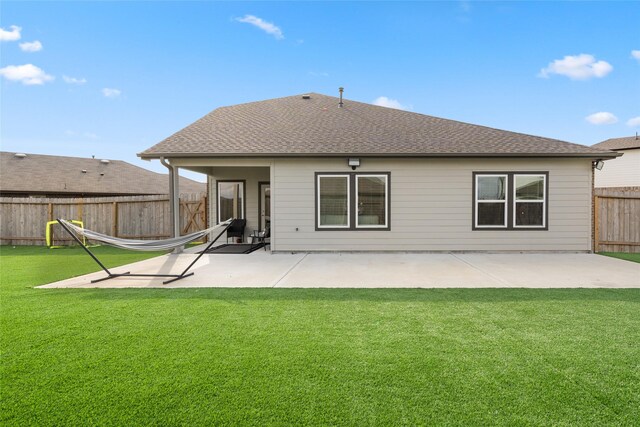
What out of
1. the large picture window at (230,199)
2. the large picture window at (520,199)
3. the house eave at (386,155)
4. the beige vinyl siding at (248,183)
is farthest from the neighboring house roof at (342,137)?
the large picture window at (230,199)

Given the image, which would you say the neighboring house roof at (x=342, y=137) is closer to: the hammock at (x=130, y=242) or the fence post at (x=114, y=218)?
the hammock at (x=130, y=242)

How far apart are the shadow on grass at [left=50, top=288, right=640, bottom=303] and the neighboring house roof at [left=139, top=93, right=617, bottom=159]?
4866 millimetres

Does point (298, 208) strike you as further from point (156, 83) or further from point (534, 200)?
point (156, 83)

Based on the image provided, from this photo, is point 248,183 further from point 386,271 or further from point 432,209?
point 386,271

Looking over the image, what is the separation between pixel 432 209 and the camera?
9.87m

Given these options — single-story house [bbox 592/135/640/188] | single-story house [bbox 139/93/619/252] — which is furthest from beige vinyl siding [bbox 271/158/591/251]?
single-story house [bbox 592/135/640/188]

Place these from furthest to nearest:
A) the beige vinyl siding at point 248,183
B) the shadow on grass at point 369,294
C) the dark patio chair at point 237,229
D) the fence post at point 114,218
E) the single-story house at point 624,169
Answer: the single-story house at point 624,169
the fence post at point 114,218
the beige vinyl siding at point 248,183
the dark patio chair at point 237,229
the shadow on grass at point 369,294

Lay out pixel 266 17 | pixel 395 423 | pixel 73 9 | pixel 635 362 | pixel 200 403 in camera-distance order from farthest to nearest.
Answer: pixel 266 17 → pixel 73 9 → pixel 635 362 → pixel 200 403 → pixel 395 423

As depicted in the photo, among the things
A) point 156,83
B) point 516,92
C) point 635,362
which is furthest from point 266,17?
point 635,362

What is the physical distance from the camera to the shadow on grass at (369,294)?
192 inches

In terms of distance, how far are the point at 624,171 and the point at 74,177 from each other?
35992 mm

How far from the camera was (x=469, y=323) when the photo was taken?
3857 millimetres

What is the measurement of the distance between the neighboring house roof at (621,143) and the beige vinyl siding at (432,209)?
1814 centimetres

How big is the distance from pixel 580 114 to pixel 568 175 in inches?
432
